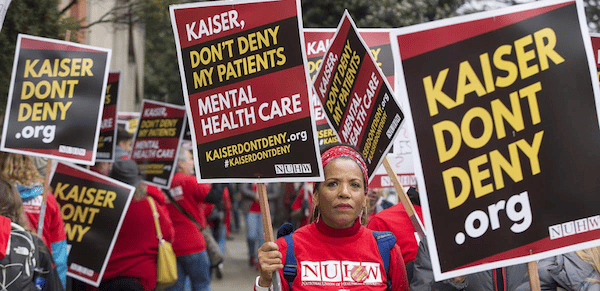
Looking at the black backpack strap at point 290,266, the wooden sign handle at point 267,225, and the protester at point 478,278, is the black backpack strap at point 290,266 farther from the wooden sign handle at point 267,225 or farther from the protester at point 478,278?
the protester at point 478,278

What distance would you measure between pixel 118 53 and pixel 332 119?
18.8m

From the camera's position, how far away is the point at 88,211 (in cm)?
745

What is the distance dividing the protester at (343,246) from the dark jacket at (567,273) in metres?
1.50

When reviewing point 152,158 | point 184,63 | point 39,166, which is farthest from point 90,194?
point 184,63

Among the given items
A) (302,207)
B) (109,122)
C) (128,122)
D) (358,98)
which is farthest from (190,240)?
(358,98)

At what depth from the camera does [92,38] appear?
60.9 ft

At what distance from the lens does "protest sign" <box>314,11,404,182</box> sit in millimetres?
4648

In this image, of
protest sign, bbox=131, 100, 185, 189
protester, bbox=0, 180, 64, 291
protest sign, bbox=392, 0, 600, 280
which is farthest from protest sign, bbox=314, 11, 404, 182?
protest sign, bbox=131, 100, 185, 189

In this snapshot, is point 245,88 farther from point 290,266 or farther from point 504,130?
point 504,130

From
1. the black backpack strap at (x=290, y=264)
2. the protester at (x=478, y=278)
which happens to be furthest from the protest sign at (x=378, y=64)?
the black backpack strap at (x=290, y=264)

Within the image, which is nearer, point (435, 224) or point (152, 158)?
point (435, 224)

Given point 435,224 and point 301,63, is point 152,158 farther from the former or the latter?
point 435,224

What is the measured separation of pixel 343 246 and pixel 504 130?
101 centimetres

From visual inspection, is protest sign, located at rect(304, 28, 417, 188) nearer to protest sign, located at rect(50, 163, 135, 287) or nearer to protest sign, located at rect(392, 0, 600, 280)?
protest sign, located at rect(50, 163, 135, 287)
